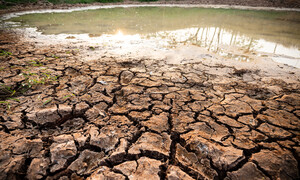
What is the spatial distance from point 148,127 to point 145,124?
0.06 meters

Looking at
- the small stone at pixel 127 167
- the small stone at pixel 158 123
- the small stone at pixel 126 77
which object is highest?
the small stone at pixel 126 77

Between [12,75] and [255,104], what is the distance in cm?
384

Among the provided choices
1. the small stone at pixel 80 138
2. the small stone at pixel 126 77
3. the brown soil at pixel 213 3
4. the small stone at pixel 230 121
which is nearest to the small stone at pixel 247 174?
the small stone at pixel 230 121

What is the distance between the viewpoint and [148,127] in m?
1.60

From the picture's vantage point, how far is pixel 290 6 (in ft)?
44.3

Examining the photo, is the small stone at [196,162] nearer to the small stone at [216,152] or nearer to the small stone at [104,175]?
the small stone at [216,152]

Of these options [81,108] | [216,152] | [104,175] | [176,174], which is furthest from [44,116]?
[216,152]

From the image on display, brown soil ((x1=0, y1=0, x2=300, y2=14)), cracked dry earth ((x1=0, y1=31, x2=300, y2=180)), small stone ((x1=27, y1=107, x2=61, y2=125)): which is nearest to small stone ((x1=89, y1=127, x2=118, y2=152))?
cracked dry earth ((x1=0, y1=31, x2=300, y2=180))

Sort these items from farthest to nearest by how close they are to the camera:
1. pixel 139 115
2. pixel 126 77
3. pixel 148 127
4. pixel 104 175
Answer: pixel 126 77, pixel 139 115, pixel 148 127, pixel 104 175

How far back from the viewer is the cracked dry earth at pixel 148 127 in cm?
121

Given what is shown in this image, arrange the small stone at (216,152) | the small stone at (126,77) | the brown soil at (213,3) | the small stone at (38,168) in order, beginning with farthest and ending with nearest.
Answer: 1. the brown soil at (213,3)
2. the small stone at (126,77)
3. the small stone at (216,152)
4. the small stone at (38,168)

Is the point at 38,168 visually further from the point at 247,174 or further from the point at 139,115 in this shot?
the point at 247,174

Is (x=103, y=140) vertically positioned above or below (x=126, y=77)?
below

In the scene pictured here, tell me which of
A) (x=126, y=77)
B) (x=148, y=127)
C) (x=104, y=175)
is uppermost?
(x=126, y=77)
